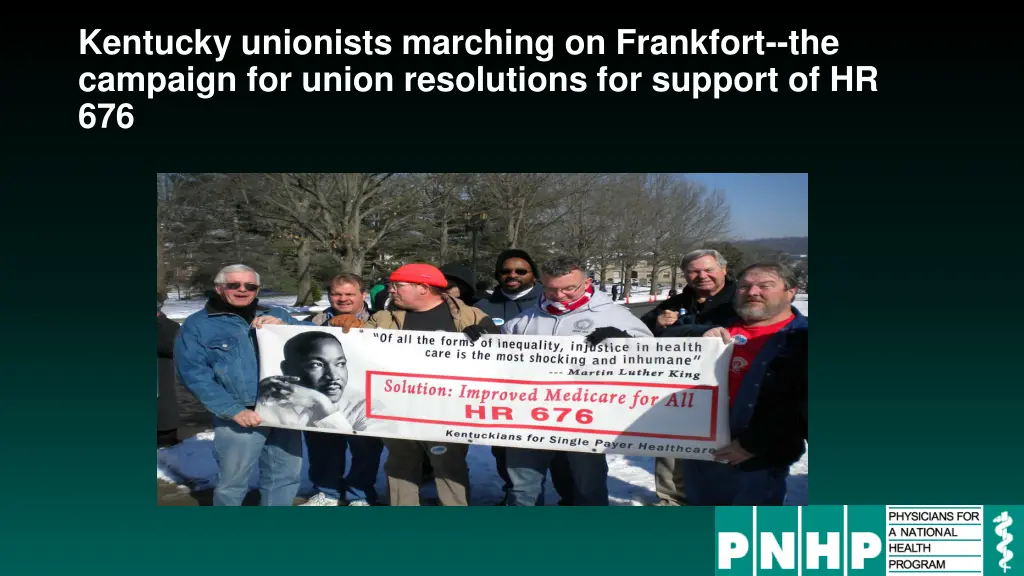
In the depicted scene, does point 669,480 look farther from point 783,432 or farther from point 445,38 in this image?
point 445,38

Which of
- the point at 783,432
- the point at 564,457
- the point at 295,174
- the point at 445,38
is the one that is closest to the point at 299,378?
the point at 295,174

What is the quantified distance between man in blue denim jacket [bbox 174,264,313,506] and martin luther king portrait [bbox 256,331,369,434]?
12 centimetres

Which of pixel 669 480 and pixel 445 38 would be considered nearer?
pixel 445 38

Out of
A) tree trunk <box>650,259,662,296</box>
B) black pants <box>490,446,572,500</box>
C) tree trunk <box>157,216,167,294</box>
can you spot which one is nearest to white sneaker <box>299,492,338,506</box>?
black pants <box>490,446,572,500</box>

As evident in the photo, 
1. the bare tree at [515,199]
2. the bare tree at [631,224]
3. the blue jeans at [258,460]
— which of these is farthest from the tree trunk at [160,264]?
the bare tree at [631,224]

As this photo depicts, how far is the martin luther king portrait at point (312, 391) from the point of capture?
4.91 meters

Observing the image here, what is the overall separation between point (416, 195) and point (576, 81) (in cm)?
148

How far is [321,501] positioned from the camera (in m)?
5.22

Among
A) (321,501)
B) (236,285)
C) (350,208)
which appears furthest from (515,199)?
(321,501)

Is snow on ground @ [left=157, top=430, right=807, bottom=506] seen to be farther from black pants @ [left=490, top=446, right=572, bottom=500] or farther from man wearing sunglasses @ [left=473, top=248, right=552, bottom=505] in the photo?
man wearing sunglasses @ [left=473, top=248, right=552, bottom=505]

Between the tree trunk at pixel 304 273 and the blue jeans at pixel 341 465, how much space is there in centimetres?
98

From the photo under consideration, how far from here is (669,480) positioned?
5281mm

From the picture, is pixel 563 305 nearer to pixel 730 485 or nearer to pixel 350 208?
pixel 730 485

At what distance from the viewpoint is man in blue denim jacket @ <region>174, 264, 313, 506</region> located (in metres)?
4.78
